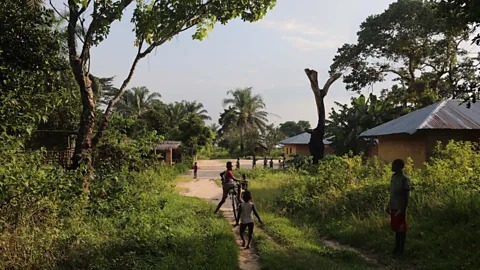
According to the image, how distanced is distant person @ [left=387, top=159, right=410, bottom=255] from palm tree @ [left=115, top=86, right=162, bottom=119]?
41412 millimetres

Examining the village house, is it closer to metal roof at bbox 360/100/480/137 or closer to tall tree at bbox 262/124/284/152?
metal roof at bbox 360/100/480/137

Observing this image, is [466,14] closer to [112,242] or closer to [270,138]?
[112,242]

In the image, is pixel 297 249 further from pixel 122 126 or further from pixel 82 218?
pixel 122 126

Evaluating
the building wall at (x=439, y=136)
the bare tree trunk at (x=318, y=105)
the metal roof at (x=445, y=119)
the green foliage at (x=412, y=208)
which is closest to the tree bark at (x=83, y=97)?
the green foliage at (x=412, y=208)

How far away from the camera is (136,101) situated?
48625 millimetres

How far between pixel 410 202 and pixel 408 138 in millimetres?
7436

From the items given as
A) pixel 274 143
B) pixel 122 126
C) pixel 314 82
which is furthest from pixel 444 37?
pixel 274 143

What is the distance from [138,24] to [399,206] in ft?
25.2

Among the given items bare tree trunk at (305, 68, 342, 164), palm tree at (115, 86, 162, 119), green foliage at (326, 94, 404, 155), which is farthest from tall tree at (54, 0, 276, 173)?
palm tree at (115, 86, 162, 119)

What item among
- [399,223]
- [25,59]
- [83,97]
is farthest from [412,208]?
[25,59]

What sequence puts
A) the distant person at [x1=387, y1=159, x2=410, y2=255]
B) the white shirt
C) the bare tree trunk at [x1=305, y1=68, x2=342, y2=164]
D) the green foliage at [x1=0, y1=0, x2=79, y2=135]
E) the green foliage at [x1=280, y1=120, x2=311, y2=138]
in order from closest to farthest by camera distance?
the distant person at [x1=387, y1=159, x2=410, y2=255] < the green foliage at [x1=0, y1=0, x2=79, y2=135] < the white shirt < the bare tree trunk at [x1=305, y1=68, x2=342, y2=164] < the green foliage at [x1=280, y1=120, x2=311, y2=138]

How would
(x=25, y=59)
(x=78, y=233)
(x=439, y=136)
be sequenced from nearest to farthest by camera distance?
(x=78, y=233) → (x=25, y=59) → (x=439, y=136)

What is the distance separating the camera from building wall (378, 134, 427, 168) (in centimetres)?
1411

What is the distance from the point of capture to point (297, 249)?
22.7ft
